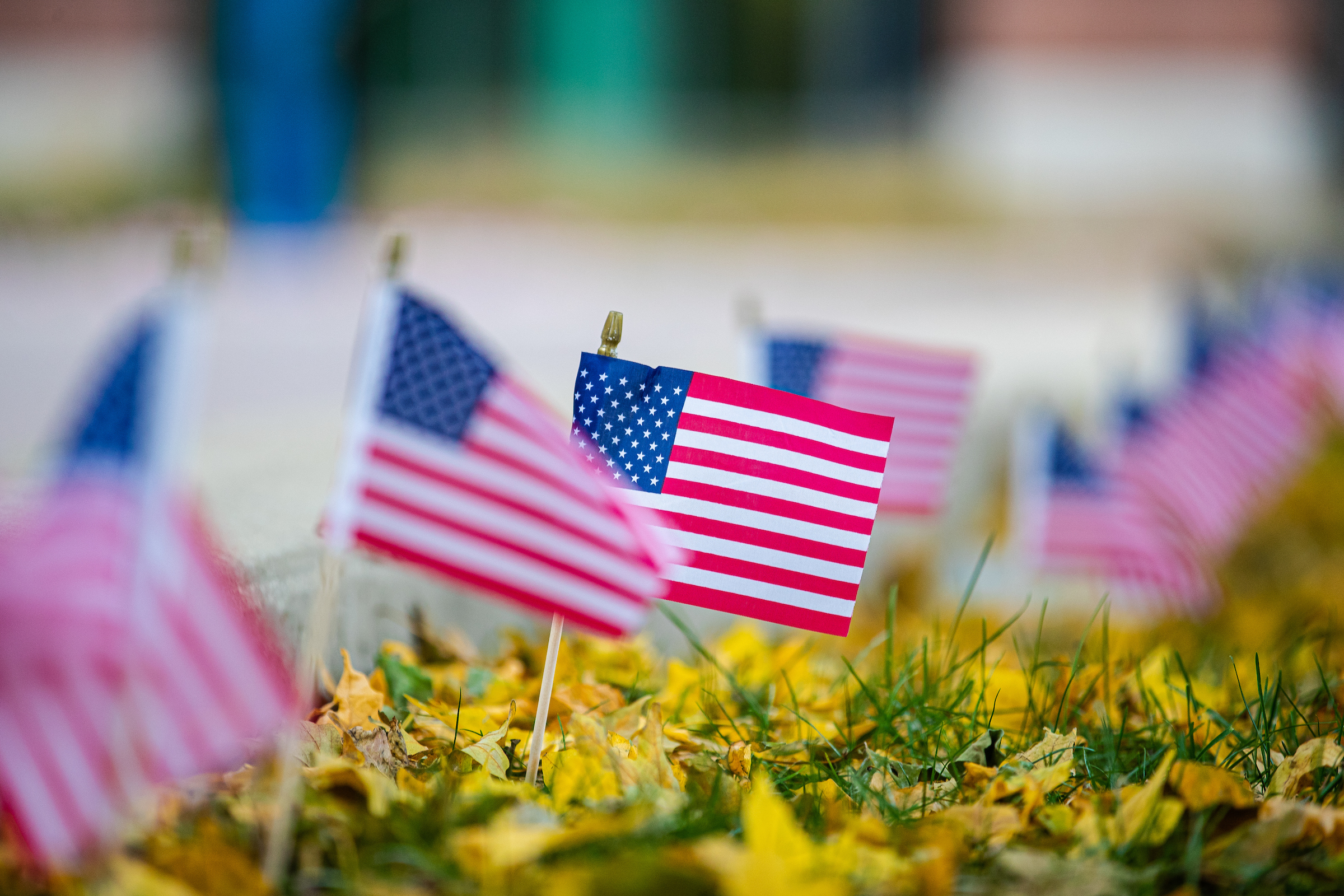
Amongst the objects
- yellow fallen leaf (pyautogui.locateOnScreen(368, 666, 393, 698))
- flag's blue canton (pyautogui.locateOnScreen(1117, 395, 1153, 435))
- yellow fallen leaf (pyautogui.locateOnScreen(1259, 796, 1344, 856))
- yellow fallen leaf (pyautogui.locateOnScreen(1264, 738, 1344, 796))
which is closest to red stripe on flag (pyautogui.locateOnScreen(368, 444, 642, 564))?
yellow fallen leaf (pyautogui.locateOnScreen(368, 666, 393, 698))

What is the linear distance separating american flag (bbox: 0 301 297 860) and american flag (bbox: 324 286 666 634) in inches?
9.8

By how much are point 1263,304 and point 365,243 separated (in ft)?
33.3

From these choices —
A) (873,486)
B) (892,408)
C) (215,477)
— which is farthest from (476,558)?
(215,477)

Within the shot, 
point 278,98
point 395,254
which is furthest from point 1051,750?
point 278,98

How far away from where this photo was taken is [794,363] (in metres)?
3.44

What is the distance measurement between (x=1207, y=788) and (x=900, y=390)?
1.60m

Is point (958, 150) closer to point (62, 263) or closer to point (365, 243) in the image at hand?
point (365, 243)

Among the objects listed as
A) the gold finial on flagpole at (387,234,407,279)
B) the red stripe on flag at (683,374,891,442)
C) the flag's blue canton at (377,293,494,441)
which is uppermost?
the gold finial on flagpole at (387,234,407,279)

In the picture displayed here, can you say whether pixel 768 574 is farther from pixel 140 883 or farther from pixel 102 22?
pixel 102 22

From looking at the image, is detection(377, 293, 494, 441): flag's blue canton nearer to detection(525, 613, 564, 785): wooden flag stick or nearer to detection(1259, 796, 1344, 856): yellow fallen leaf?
detection(525, 613, 564, 785): wooden flag stick

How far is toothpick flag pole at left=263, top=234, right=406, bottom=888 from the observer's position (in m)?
1.82

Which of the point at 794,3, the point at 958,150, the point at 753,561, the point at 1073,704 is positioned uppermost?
the point at 794,3

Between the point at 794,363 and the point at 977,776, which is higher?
the point at 794,363

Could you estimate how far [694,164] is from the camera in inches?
793
